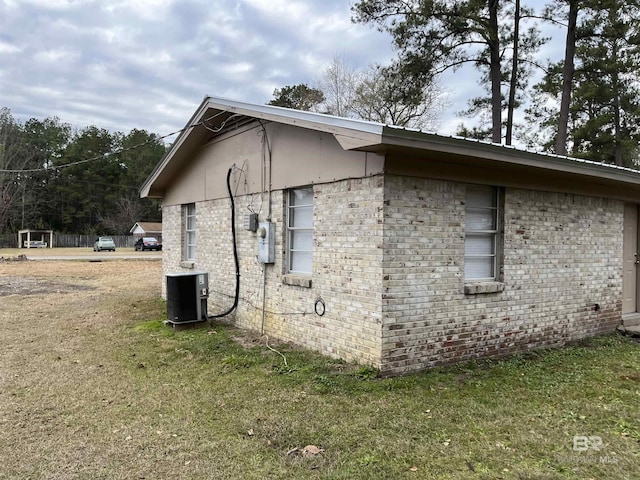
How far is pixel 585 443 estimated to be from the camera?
3932mm

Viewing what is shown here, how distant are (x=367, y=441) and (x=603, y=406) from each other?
101 inches

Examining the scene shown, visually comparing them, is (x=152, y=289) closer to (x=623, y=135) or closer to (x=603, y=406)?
(x=603, y=406)

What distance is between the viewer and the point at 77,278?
18.9 m

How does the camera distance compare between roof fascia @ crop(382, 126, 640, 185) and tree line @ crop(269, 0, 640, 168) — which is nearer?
roof fascia @ crop(382, 126, 640, 185)

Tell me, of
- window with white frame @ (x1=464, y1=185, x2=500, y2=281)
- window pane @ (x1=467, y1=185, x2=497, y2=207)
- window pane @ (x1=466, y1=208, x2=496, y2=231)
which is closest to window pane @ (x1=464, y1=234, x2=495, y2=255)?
window with white frame @ (x1=464, y1=185, x2=500, y2=281)

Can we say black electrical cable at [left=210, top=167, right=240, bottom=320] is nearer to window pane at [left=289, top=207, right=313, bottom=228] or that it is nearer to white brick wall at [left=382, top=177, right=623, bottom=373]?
window pane at [left=289, top=207, right=313, bottom=228]

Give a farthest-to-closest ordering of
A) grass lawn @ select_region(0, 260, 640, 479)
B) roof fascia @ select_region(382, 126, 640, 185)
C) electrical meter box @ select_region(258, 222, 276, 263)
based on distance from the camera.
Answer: electrical meter box @ select_region(258, 222, 276, 263), roof fascia @ select_region(382, 126, 640, 185), grass lawn @ select_region(0, 260, 640, 479)

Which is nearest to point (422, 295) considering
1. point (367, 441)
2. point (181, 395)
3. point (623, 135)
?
point (367, 441)

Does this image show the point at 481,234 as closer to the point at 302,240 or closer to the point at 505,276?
the point at 505,276

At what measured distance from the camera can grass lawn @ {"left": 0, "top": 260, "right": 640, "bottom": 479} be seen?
361 cm

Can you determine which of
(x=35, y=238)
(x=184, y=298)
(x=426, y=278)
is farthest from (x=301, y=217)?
(x=35, y=238)

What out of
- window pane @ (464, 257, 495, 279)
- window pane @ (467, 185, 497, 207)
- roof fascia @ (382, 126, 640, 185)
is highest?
roof fascia @ (382, 126, 640, 185)

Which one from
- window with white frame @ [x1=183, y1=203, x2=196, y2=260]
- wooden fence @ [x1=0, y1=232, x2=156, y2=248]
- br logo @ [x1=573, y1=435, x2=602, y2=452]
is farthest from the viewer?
wooden fence @ [x1=0, y1=232, x2=156, y2=248]

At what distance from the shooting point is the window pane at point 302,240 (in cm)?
714
